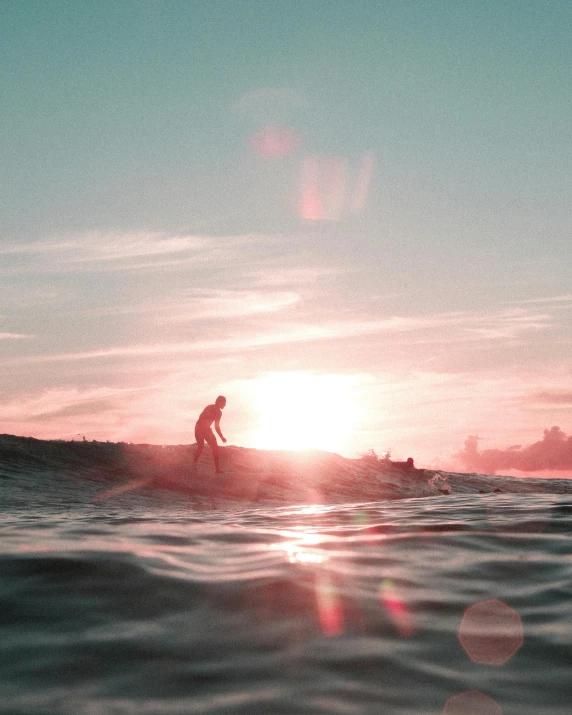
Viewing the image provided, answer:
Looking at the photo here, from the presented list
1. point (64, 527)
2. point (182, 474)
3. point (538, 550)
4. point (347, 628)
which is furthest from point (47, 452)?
point (347, 628)

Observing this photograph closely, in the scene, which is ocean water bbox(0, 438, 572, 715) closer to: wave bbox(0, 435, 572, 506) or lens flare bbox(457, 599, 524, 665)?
lens flare bbox(457, 599, 524, 665)

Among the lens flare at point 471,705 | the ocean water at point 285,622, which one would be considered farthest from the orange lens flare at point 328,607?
the lens flare at point 471,705

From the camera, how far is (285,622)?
3.32 m

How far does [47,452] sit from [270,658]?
697 inches

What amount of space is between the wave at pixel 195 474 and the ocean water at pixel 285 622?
36.0 feet

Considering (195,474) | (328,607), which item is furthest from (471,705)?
(195,474)

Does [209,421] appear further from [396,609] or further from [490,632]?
[490,632]

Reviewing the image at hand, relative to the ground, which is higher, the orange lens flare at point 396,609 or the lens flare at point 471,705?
the orange lens flare at point 396,609

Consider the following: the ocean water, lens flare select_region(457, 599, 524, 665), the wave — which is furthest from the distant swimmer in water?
lens flare select_region(457, 599, 524, 665)

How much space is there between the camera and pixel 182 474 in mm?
18812

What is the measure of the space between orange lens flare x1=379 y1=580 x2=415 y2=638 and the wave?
12626 mm

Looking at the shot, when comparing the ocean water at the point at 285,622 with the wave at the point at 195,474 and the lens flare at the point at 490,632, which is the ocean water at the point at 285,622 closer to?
the lens flare at the point at 490,632

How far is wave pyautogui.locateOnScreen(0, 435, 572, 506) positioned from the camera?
1711 centimetres

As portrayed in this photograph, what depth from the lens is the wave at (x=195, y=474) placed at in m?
17.1
